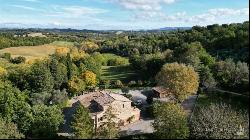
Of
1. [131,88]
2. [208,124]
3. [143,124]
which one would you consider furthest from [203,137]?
[131,88]

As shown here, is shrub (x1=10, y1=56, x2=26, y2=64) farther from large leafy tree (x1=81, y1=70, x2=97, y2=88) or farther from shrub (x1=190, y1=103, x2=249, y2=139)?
shrub (x1=190, y1=103, x2=249, y2=139)

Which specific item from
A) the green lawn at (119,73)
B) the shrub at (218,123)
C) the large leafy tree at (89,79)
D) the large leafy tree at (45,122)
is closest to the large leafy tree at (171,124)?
the shrub at (218,123)

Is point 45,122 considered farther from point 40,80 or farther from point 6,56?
point 6,56

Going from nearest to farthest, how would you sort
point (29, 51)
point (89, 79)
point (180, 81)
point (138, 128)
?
point (138, 128)
point (180, 81)
point (89, 79)
point (29, 51)

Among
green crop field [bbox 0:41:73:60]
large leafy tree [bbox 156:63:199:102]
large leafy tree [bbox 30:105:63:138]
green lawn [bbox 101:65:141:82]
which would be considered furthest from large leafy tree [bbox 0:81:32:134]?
green crop field [bbox 0:41:73:60]

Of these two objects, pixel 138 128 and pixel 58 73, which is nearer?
pixel 138 128

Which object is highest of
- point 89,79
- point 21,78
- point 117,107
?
point 21,78

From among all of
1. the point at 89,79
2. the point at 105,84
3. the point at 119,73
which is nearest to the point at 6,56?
the point at 119,73
